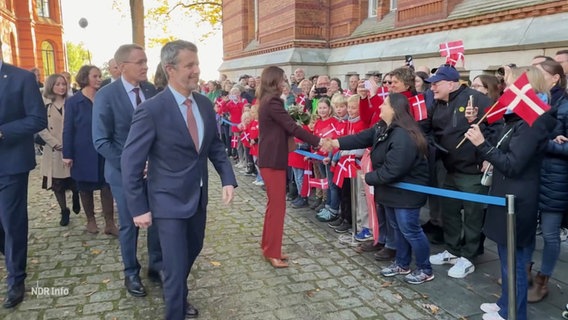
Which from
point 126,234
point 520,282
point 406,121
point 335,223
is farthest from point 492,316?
point 126,234

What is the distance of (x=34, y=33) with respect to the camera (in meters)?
25.9

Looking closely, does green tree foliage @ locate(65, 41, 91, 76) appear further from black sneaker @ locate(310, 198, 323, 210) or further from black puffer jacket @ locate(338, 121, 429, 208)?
black puffer jacket @ locate(338, 121, 429, 208)

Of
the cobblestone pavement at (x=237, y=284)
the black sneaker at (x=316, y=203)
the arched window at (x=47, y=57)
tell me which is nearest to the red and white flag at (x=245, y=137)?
the black sneaker at (x=316, y=203)

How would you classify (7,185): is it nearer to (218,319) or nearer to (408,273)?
(218,319)

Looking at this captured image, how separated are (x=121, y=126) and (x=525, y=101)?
10.9 ft

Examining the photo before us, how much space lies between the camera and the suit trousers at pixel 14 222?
3809 mm

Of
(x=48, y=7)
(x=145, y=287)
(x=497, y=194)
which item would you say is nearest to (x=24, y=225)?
(x=145, y=287)

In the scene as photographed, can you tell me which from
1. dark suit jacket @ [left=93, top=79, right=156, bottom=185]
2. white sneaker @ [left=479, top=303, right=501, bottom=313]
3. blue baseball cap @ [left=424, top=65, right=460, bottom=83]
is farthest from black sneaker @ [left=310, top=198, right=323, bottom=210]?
dark suit jacket @ [left=93, top=79, right=156, bottom=185]

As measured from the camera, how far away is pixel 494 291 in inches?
161

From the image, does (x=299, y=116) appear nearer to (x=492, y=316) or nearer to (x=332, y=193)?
(x=332, y=193)

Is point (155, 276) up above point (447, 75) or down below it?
below

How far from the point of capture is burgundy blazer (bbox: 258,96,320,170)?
4.59 meters

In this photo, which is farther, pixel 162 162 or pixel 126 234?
pixel 126 234

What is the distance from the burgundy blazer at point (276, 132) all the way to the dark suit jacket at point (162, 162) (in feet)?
4.98
